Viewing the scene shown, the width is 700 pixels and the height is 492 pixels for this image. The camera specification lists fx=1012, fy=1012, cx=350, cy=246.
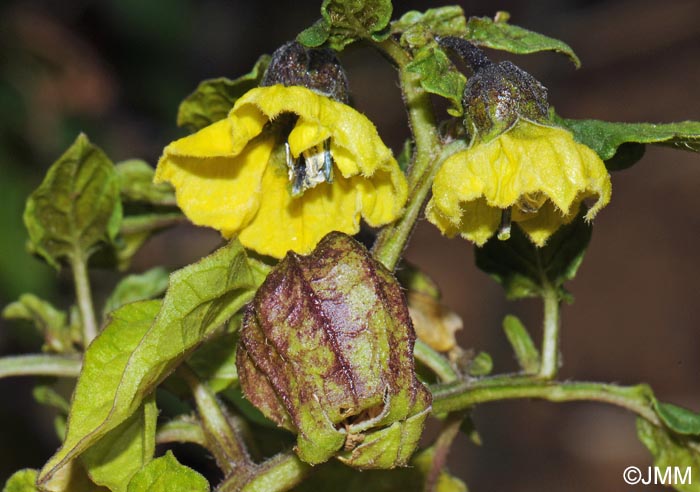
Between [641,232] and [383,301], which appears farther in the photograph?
[641,232]

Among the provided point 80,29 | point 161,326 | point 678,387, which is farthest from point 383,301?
point 678,387

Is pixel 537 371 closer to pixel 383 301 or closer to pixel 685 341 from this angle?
pixel 383 301

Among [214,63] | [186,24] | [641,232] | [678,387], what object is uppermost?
[186,24]

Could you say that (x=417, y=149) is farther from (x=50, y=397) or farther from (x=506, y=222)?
(x=50, y=397)

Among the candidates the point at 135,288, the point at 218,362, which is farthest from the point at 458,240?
the point at 218,362

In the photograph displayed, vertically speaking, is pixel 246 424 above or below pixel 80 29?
below

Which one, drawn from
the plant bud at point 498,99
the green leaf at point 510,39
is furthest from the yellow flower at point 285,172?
the green leaf at point 510,39

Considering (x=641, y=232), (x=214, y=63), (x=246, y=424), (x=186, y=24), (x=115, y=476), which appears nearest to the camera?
(x=115, y=476)
